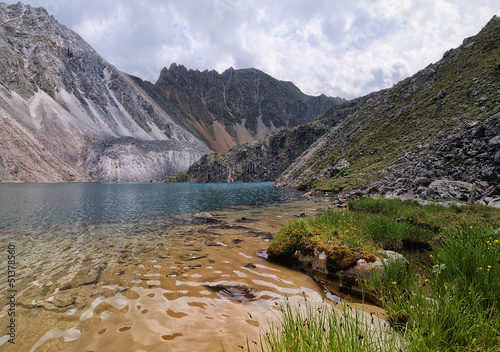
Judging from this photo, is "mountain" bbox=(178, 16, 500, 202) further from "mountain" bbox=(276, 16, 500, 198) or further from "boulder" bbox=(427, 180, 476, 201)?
"boulder" bbox=(427, 180, 476, 201)

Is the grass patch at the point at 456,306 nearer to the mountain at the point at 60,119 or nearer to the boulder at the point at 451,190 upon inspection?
the boulder at the point at 451,190

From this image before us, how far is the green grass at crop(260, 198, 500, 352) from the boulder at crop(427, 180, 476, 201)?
20.1ft

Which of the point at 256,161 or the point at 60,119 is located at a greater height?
the point at 60,119

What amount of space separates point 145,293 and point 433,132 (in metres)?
42.5

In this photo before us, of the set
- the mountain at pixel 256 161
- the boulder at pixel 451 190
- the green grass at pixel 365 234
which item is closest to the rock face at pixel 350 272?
the green grass at pixel 365 234

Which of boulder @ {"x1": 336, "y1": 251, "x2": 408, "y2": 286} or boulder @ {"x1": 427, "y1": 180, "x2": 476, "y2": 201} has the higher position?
boulder @ {"x1": 427, "y1": 180, "x2": 476, "y2": 201}

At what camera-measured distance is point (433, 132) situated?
33.9m

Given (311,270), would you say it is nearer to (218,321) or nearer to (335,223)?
(335,223)

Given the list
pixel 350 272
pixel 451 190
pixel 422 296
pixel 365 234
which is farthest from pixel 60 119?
pixel 422 296

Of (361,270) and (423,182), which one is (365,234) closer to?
(361,270)

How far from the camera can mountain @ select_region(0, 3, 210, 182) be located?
103 m

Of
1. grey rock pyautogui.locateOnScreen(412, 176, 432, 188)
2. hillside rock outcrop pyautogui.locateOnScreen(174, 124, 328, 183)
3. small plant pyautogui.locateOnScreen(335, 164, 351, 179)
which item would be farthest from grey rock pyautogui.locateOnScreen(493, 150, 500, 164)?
hillside rock outcrop pyautogui.locateOnScreen(174, 124, 328, 183)

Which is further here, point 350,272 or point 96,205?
point 96,205

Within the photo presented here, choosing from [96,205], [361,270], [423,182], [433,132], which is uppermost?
[433,132]
